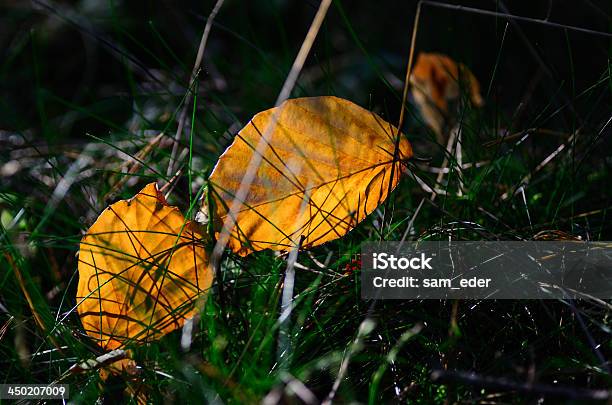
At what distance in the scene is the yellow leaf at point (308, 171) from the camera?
2.15ft

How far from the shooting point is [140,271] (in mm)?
651

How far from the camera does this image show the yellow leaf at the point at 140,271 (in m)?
0.63

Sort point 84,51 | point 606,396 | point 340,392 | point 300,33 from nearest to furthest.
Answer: point 606,396
point 340,392
point 84,51
point 300,33

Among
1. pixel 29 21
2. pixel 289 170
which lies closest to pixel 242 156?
pixel 289 170

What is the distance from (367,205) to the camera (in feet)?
2.15

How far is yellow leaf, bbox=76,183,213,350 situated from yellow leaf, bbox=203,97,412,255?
4 centimetres

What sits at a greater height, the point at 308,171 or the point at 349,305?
the point at 308,171

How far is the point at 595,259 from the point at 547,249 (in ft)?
0.15

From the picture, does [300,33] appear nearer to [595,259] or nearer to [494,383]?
[595,259]

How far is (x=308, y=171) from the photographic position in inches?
26.5

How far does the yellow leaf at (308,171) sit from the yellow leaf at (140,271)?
44 millimetres

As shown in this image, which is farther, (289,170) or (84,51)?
(84,51)

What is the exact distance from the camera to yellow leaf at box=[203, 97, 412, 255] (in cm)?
66

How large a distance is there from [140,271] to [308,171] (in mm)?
195
